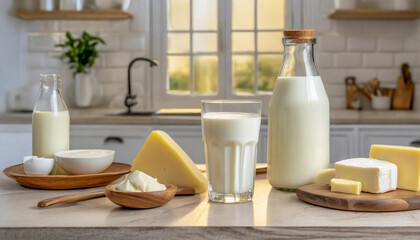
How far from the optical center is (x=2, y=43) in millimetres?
3648

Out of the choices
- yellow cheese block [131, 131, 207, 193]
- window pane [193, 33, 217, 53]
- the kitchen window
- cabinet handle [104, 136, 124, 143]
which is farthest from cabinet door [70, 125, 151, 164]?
yellow cheese block [131, 131, 207, 193]

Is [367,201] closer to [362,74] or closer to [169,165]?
[169,165]

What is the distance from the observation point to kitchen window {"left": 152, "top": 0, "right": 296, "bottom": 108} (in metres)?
3.91

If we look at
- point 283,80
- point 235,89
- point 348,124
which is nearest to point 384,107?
point 348,124

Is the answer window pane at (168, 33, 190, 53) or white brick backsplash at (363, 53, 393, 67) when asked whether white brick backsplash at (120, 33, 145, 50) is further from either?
white brick backsplash at (363, 53, 393, 67)

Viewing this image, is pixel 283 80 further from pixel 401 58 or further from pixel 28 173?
pixel 401 58

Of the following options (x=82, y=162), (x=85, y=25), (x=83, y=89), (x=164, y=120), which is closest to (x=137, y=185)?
(x=82, y=162)

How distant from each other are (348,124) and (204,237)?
2369mm

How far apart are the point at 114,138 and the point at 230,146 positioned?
2175 millimetres

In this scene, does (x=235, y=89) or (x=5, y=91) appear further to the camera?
(x=235, y=89)

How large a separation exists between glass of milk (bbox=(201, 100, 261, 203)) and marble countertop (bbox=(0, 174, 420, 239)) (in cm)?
3

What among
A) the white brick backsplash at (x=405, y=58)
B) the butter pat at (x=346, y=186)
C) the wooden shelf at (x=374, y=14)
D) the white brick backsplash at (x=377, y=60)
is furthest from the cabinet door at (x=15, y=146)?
the white brick backsplash at (x=405, y=58)

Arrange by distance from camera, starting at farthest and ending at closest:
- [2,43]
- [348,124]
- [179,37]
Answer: [179,37] < [2,43] < [348,124]

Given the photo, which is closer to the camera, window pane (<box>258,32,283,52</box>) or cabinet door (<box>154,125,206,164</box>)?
cabinet door (<box>154,125,206,164</box>)
